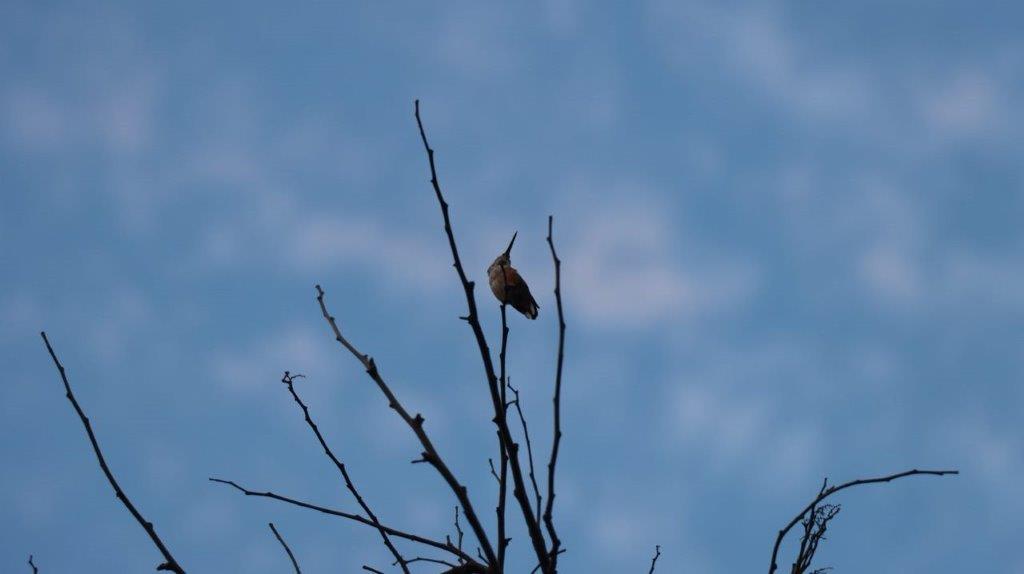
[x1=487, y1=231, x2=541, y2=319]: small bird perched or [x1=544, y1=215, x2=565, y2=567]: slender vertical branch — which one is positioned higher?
[x1=487, y1=231, x2=541, y2=319]: small bird perched

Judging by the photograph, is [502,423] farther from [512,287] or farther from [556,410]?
[512,287]

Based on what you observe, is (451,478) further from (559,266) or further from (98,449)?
(98,449)

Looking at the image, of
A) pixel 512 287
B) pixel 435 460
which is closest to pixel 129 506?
pixel 435 460

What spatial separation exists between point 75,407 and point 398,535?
43.7 inches

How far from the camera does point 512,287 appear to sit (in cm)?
856

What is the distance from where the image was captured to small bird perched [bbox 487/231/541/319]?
27.2 feet

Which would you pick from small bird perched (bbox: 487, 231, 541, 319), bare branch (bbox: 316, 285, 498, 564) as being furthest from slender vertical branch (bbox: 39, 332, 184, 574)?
small bird perched (bbox: 487, 231, 541, 319)

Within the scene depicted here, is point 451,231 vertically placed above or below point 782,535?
above

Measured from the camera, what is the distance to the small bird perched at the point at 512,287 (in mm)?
8305

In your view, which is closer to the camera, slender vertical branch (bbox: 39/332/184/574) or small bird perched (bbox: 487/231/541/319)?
slender vertical branch (bbox: 39/332/184/574)

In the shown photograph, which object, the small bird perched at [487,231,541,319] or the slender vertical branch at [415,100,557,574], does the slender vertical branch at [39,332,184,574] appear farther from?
the small bird perched at [487,231,541,319]

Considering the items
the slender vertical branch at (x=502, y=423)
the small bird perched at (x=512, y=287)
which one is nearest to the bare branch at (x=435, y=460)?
the slender vertical branch at (x=502, y=423)

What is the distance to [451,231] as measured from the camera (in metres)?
2.84

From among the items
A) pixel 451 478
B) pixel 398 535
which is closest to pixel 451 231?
pixel 451 478
